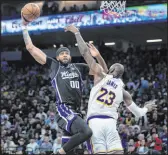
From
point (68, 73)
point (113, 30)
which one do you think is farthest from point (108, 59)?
point (68, 73)

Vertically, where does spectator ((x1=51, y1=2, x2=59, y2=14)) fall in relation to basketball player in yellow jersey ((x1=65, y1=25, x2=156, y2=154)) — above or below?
above

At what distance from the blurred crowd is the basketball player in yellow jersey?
504 centimetres

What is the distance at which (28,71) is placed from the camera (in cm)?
2739

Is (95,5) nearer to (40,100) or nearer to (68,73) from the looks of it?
(40,100)

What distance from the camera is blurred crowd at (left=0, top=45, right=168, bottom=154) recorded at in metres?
15.1

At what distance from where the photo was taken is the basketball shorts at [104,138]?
22.1ft

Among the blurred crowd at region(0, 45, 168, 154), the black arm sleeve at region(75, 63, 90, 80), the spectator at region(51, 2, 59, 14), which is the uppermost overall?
the spectator at region(51, 2, 59, 14)

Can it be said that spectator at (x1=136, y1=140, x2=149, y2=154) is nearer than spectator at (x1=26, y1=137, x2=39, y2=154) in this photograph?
Yes

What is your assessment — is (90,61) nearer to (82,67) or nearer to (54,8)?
(82,67)

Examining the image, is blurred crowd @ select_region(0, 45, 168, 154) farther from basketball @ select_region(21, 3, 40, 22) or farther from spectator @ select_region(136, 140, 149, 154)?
basketball @ select_region(21, 3, 40, 22)

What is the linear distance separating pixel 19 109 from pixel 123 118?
624 centimetres

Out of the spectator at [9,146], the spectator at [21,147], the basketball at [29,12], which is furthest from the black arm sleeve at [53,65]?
the spectator at [9,146]

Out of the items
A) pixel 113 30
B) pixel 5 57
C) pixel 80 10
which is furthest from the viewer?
pixel 5 57

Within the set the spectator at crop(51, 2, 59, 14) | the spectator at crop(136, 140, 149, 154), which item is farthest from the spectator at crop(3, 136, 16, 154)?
the spectator at crop(51, 2, 59, 14)
